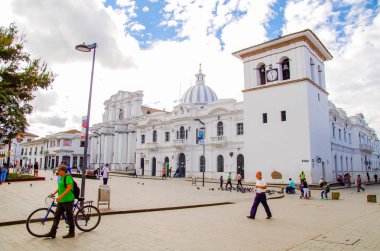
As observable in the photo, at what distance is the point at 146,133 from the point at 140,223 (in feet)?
131

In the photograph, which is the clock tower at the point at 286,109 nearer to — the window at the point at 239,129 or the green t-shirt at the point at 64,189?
the window at the point at 239,129

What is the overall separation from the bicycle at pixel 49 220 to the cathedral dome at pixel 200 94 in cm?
4390

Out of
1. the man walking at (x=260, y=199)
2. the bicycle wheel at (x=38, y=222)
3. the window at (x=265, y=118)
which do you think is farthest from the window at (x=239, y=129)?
the bicycle wheel at (x=38, y=222)

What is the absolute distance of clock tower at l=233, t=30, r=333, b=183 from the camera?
87.5 ft

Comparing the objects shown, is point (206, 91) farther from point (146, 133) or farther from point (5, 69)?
point (5, 69)

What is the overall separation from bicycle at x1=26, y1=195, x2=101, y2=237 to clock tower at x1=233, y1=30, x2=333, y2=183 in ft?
73.2

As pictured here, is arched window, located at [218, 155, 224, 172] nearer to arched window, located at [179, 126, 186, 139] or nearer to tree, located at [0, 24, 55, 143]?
arched window, located at [179, 126, 186, 139]

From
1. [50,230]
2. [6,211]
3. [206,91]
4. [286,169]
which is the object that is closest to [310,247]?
[50,230]

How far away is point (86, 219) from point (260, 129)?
79.0 ft

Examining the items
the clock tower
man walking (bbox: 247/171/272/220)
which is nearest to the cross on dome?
the clock tower

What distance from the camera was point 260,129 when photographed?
29.4m

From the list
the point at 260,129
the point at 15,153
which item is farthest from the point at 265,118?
the point at 15,153

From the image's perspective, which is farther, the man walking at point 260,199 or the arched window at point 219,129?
the arched window at point 219,129

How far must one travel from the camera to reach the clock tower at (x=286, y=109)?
26.7 metres
